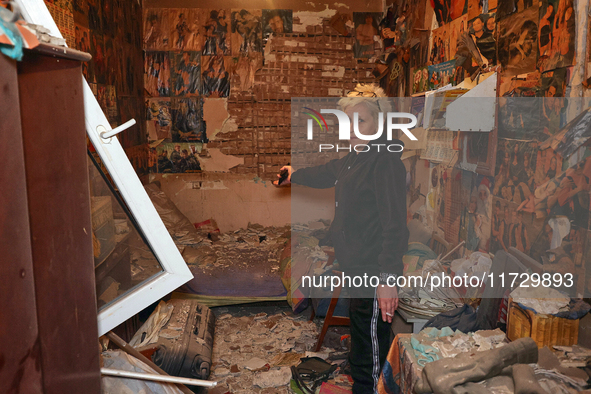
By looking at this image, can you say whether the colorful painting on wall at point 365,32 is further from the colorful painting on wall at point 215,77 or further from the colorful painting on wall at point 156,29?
the colorful painting on wall at point 156,29

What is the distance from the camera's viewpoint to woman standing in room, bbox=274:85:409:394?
2.17 metres

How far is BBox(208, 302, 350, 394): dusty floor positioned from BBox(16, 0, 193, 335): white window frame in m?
1.71

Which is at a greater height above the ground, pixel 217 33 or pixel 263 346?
pixel 217 33

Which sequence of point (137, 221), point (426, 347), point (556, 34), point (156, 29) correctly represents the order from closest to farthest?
1. point (137, 221)
2. point (426, 347)
3. point (556, 34)
4. point (156, 29)

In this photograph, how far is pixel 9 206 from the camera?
0.64m

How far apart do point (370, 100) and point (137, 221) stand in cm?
148

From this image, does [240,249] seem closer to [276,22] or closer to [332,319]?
[332,319]

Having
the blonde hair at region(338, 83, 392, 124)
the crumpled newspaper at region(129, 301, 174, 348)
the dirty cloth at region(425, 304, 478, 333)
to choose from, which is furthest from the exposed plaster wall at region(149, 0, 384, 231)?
the dirty cloth at region(425, 304, 478, 333)

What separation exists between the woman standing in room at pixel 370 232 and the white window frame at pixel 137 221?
1.16m

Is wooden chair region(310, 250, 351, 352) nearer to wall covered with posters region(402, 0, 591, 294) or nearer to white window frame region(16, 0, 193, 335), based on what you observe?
wall covered with posters region(402, 0, 591, 294)

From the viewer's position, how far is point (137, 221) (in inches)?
49.1

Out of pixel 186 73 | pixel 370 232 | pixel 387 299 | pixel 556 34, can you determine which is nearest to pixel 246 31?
pixel 186 73

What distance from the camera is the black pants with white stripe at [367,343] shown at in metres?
2.31

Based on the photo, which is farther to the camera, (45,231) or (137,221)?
(137,221)
